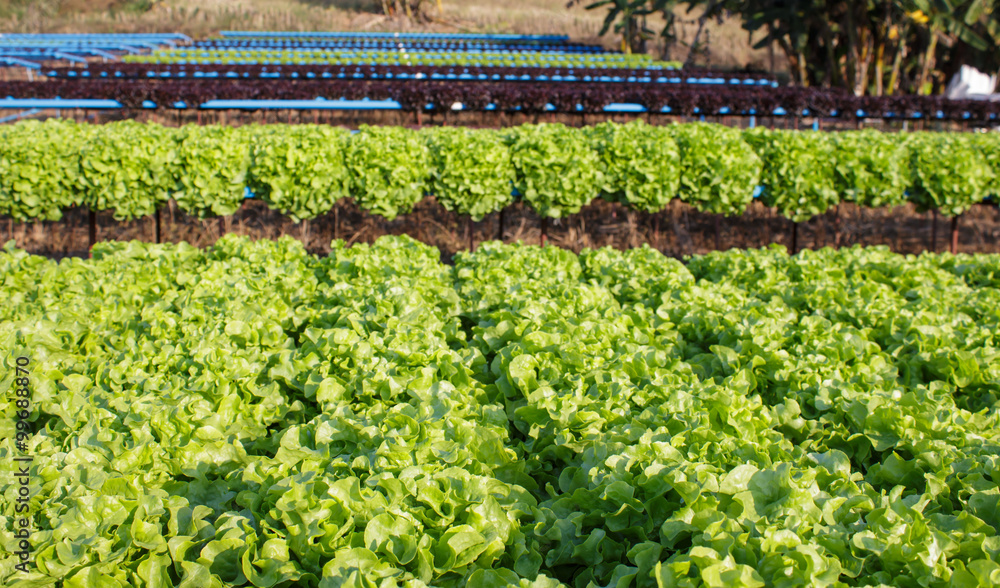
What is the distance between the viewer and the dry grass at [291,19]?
43781 mm

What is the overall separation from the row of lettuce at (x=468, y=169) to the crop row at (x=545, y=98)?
501 cm

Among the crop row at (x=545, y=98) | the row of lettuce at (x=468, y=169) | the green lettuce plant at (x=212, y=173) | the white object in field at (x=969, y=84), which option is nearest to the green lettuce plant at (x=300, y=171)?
the row of lettuce at (x=468, y=169)

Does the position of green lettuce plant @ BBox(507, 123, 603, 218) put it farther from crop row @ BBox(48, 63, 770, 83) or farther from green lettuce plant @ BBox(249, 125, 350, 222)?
crop row @ BBox(48, 63, 770, 83)

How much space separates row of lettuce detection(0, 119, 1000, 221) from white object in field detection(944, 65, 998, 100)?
19.8m

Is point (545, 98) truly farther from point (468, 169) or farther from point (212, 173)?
point (212, 173)

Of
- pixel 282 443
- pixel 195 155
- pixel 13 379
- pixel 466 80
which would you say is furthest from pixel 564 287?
pixel 466 80

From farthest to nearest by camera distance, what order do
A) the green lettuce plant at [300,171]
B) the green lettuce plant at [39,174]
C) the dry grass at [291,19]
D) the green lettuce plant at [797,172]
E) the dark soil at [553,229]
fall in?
the dry grass at [291,19], the dark soil at [553,229], the green lettuce plant at [797,172], the green lettuce plant at [300,171], the green lettuce plant at [39,174]

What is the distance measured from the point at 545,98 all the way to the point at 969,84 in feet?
67.1

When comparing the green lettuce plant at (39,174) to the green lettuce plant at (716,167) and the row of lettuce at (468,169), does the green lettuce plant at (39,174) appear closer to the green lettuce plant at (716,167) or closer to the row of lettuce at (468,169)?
the row of lettuce at (468,169)

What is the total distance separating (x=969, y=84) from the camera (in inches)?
1013

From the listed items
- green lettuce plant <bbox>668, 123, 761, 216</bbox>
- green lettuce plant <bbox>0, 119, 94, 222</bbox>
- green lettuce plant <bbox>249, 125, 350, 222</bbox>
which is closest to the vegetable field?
green lettuce plant <bbox>249, 125, 350, 222</bbox>

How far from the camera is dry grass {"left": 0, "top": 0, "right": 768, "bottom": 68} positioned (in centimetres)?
4378

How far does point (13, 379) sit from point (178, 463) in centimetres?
110

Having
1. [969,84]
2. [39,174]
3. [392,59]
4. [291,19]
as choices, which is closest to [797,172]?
[39,174]
